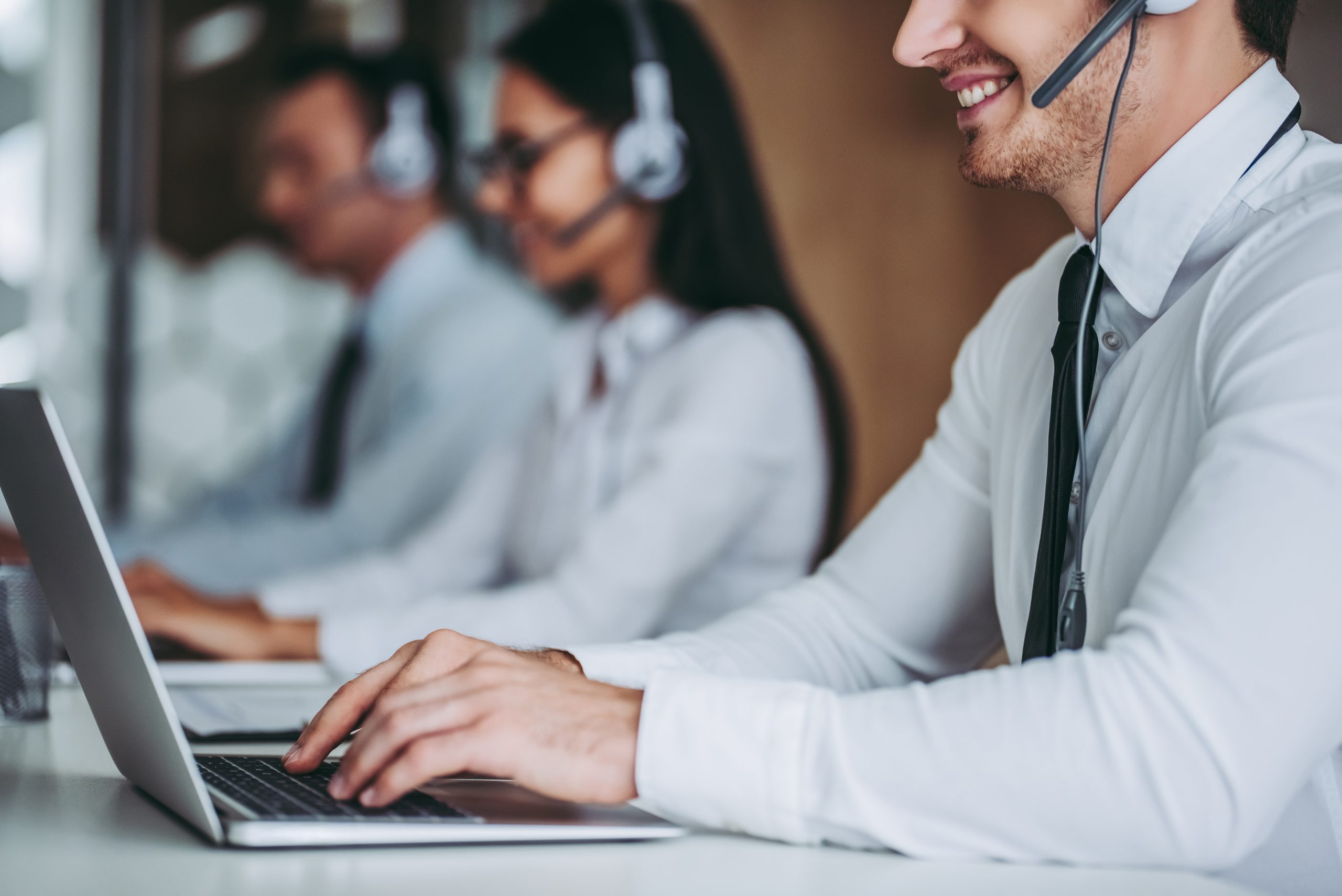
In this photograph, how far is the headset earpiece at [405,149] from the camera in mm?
2770

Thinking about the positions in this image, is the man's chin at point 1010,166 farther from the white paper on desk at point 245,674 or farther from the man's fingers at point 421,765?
the white paper on desk at point 245,674

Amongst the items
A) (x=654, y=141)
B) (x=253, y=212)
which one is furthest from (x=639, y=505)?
(x=253, y=212)

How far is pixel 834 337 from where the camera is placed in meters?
3.27

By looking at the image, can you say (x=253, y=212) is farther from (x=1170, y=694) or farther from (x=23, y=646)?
(x=1170, y=694)

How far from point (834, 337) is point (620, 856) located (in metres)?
2.76

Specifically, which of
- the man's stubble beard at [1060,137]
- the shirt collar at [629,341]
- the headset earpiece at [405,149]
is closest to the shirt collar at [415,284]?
the headset earpiece at [405,149]

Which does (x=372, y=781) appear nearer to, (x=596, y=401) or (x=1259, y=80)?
(x=1259, y=80)

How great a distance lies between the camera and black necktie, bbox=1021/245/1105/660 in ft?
2.66

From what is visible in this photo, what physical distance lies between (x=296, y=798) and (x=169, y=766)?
66 millimetres

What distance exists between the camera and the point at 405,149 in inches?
109

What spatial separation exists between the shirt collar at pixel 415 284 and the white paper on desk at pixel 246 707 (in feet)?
5.74

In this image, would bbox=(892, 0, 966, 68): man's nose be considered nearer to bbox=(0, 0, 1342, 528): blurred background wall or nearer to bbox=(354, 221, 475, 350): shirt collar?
bbox=(354, 221, 475, 350): shirt collar

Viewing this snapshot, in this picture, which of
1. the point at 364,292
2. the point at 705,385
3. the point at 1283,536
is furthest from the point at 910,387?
the point at 1283,536

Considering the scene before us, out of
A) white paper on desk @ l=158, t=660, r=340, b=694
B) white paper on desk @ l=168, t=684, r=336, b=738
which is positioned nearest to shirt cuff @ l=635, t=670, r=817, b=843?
white paper on desk @ l=168, t=684, r=336, b=738
